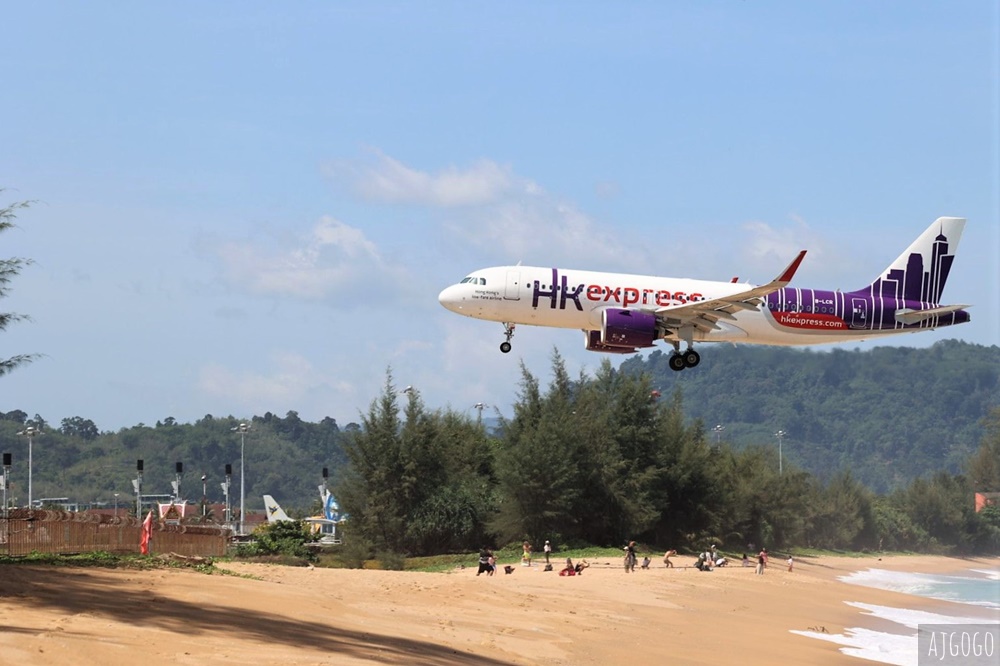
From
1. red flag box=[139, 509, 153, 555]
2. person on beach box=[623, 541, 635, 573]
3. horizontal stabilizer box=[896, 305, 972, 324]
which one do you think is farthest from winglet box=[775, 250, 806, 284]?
red flag box=[139, 509, 153, 555]

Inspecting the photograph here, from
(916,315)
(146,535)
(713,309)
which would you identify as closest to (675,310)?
(713,309)

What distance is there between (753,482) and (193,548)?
5550 cm

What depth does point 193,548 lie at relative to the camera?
40.5m

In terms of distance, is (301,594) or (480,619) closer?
(301,594)

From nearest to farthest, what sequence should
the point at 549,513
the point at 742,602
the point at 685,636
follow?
the point at 685,636 → the point at 742,602 → the point at 549,513

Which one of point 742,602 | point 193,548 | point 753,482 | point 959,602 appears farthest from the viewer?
point 753,482

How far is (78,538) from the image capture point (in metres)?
34.3

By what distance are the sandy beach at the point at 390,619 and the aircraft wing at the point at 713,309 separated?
9.50m

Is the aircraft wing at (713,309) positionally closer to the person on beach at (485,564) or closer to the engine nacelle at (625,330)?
the engine nacelle at (625,330)

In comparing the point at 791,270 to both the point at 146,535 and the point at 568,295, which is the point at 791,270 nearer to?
→ the point at 568,295

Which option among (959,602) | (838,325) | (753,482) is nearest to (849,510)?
(753,482)

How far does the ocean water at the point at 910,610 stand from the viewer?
134ft

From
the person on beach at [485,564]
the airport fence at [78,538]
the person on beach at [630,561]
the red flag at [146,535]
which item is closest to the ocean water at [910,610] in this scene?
the person on beach at [630,561]

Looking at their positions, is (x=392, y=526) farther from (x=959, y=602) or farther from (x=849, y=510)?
(x=849, y=510)
